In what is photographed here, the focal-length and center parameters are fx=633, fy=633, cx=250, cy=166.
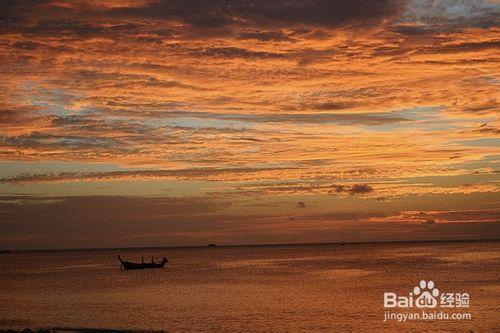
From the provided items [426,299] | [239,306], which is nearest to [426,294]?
[426,299]

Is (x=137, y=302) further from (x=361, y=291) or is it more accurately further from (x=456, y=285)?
(x=456, y=285)

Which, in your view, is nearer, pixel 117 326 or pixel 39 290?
pixel 117 326

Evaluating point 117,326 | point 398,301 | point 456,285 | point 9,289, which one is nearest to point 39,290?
point 9,289

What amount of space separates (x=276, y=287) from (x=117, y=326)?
1415 inches

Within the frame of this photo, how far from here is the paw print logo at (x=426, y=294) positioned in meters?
60.4

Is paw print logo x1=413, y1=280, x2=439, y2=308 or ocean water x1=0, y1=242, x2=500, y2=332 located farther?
paw print logo x1=413, y1=280, x2=439, y2=308

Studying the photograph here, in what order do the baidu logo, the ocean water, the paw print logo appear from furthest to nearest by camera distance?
the paw print logo, the baidu logo, the ocean water

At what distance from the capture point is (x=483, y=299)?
61844mm

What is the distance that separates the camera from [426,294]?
71.1 meters

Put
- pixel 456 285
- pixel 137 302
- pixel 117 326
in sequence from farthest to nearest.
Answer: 1. pixel 456 285
2. pixel 137 302
3. pixel 117 326

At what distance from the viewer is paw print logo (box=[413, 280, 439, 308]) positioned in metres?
60.4

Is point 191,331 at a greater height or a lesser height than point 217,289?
lesser

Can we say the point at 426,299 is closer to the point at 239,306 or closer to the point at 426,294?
the point at 426,294

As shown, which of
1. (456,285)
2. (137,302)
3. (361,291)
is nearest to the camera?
(137,302)
